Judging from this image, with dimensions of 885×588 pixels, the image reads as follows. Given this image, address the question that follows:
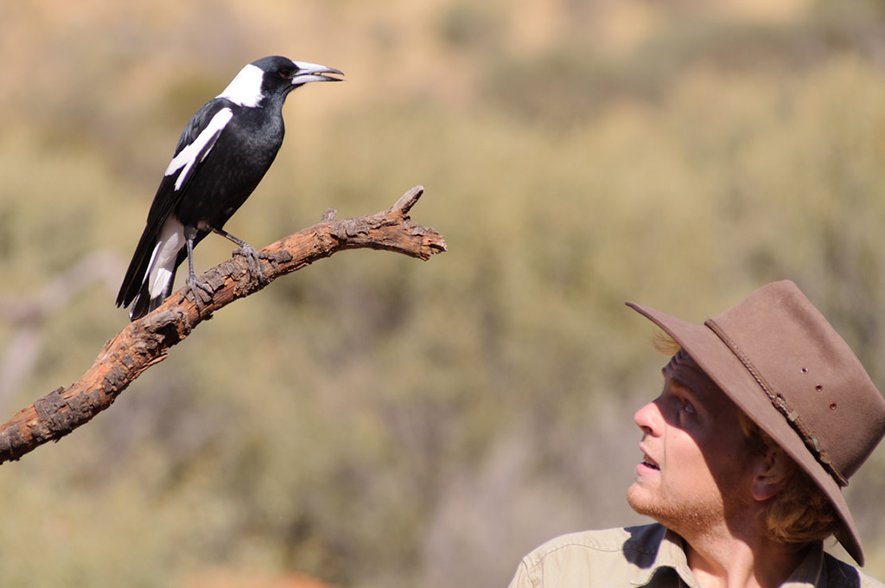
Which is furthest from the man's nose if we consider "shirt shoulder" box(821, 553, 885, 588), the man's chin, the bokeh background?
the bokeh background

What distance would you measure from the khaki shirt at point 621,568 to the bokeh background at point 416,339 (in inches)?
215

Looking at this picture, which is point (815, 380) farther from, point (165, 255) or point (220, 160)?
point (165, 255)

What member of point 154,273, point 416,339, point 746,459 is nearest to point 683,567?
point 746,459

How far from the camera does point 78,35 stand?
3309cm

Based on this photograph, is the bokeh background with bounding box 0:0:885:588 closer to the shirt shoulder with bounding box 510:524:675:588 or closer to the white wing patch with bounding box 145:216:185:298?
the white wing patch with bounding box 145:216:185:298

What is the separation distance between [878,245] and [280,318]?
22.6ft

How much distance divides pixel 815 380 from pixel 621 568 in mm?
531

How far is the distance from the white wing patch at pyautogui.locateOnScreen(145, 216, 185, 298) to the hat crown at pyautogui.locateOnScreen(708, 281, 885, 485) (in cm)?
243

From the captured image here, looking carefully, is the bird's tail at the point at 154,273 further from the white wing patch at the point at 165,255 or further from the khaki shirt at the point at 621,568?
the khaki shirt at the point at 621,568

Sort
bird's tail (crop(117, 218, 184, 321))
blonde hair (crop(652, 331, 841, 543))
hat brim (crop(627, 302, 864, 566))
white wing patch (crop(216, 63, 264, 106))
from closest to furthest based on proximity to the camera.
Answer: hat brim (crop(627, 302, 864, 566)) < blonde hair (crop(652, 331, 841, 543)) < bird's tail (crop(117, 218, 184, 321)) < white wing patch (crop(216, 63, 264, 106))

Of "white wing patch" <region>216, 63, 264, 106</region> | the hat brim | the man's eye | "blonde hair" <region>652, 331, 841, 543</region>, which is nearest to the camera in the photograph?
the hat brim

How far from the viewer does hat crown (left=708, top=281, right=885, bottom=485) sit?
8.05 feet

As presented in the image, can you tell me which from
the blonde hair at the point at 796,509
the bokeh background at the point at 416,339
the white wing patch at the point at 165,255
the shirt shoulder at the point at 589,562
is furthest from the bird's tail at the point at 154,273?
the bokeh background at the point at 416,339

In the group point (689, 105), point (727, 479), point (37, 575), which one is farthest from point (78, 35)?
point (727, 479)
